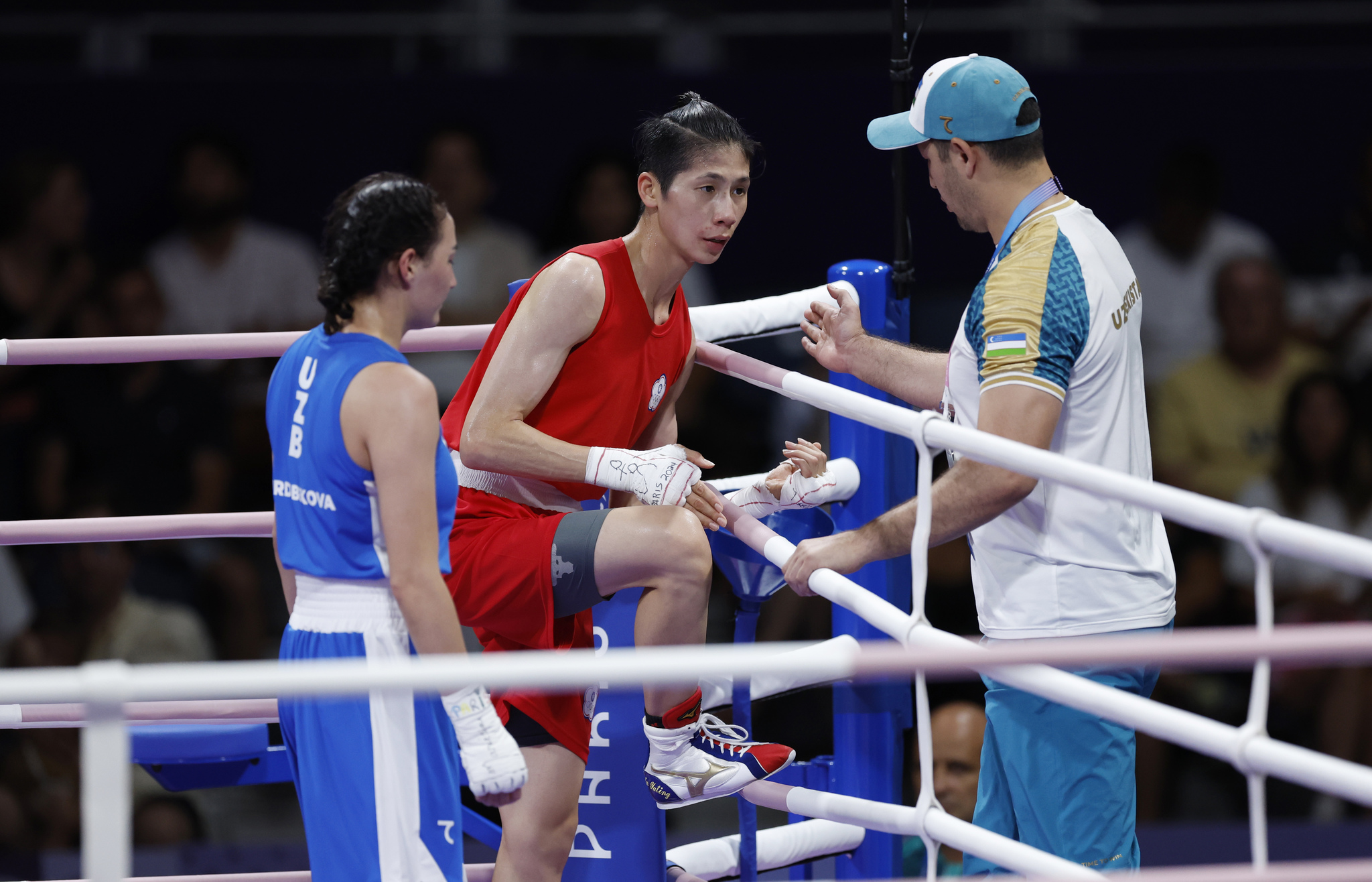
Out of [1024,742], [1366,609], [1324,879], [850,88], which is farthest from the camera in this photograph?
[850,88]

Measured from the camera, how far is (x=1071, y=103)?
16.9 feet

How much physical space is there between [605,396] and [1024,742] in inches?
34.2

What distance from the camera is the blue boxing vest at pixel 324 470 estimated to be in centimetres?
180

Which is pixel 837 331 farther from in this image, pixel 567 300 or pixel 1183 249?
pixel 1183 249

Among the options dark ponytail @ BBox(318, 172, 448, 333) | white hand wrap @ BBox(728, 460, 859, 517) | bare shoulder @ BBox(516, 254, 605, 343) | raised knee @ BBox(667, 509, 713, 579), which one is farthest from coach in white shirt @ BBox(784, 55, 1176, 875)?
dark ponytail @ BBox(318, 172, 448, 333)

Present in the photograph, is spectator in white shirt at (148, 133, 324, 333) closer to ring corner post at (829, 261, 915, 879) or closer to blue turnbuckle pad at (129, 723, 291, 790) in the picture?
blue turnbuckle pad at (129, 723, 291, 790)

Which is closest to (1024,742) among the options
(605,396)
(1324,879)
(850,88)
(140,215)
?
(1324,879)

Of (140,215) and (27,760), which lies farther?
(140,215)

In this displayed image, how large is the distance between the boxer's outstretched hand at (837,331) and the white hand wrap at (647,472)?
1.45 ft

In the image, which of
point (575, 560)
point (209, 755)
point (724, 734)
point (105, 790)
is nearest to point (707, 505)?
point (575, 560)

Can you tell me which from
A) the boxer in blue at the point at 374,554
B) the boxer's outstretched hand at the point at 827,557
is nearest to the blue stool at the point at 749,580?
the boxer's outstretched hand at the point at 827,557

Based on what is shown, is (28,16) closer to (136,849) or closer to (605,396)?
(136,849)

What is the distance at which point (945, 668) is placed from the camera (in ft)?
4.50

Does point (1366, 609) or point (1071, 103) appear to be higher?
point (1071, 103)
